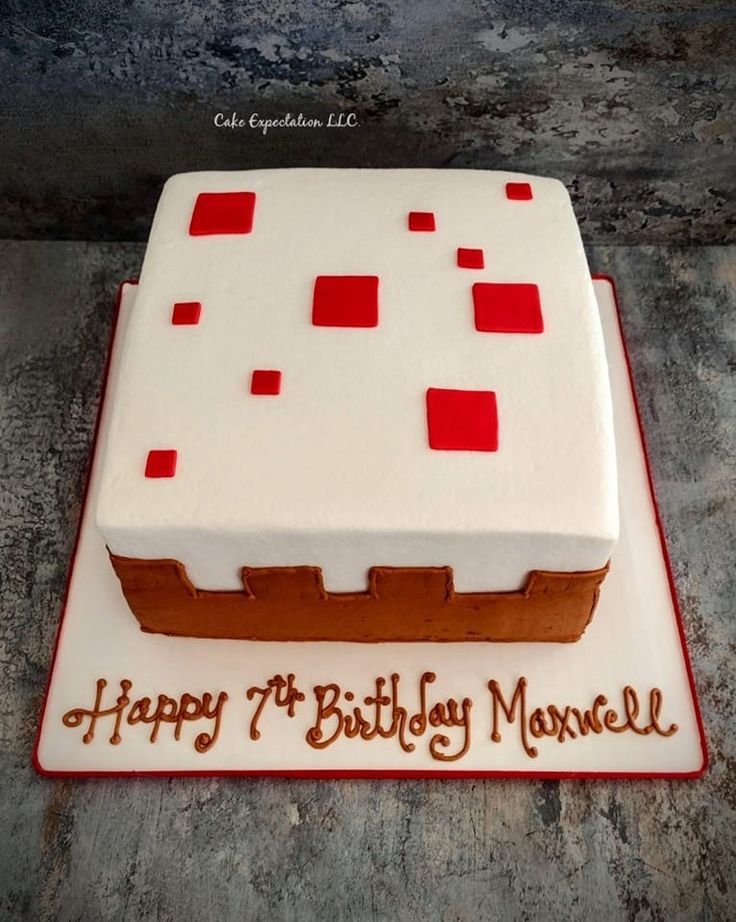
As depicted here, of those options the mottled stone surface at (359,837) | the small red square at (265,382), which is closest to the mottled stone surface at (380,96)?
the small red square at (265,382)

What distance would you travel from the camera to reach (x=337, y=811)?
162 cm

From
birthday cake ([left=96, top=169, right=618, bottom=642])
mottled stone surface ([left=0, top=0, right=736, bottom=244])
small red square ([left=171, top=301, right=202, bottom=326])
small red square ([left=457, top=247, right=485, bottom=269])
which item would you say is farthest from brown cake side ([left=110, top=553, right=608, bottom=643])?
mottled stone surface ([left=0, top=0, right=736, bottom=244])

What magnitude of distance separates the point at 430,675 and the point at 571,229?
847mm

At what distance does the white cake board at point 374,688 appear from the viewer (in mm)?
1589

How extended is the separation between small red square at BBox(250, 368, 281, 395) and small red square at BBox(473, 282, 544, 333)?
0.35 meters

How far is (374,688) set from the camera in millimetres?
1646

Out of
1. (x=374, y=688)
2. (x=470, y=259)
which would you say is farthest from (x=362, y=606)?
(x=470, y=259)

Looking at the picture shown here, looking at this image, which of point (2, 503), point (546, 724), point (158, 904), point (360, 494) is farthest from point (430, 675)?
point (2, 503)

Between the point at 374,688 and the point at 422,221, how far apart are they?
0.85 meters

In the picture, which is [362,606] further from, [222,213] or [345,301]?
[222,213]

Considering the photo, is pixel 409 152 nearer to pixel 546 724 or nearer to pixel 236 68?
pixel 236 68

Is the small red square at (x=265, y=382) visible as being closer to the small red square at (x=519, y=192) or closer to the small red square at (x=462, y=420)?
the small red square at (x=462, y=420)

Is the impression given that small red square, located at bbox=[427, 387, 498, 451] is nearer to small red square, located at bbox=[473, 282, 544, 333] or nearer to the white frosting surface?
the white frosting surface

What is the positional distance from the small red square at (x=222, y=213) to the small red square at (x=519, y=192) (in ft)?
1.57
